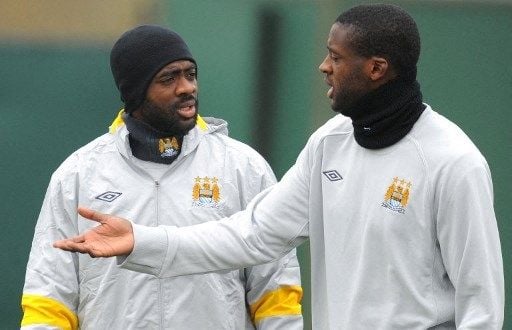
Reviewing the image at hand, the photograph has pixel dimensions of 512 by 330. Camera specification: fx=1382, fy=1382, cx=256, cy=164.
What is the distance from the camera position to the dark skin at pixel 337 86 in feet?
13.9

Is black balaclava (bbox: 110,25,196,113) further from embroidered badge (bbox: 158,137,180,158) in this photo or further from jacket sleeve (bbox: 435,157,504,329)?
jacket sleeve (bbox: 435,157,504,329)

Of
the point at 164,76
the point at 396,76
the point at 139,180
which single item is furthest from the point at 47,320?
the point at 396,76

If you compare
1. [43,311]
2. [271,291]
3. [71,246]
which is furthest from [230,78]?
[71,246]

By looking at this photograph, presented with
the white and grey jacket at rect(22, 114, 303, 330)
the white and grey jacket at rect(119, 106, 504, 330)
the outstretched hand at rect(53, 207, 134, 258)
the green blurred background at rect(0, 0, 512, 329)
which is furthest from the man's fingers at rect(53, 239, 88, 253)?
the green blurred background at rect(0, 0, 512, 329)

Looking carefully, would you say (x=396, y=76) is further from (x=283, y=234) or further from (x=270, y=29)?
(x=270, y=29)

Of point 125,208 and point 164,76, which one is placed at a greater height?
point 164,76

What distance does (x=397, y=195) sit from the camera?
409 cm

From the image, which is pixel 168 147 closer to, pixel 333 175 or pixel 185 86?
pixel 185 86

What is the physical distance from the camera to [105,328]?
4984mm

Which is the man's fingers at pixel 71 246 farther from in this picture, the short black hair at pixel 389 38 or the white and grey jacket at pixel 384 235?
the short black hair at pixel 389 38

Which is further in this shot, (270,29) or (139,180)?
(270,29)

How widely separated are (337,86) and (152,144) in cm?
104

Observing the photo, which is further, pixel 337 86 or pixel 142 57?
pixel 142 57

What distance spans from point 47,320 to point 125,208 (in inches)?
19.4
